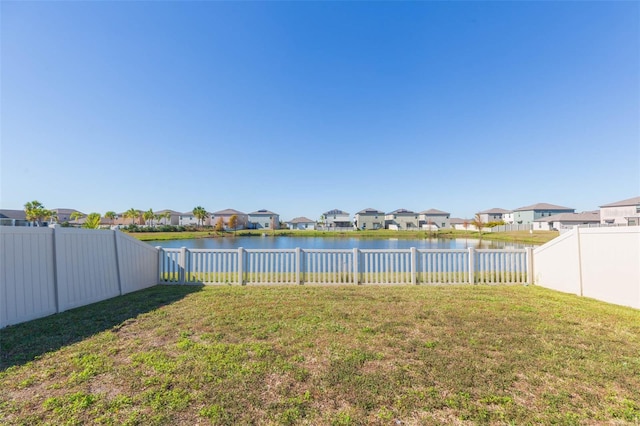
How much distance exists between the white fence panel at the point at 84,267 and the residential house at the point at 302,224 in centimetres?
5904

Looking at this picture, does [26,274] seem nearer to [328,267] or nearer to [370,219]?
[328,267]

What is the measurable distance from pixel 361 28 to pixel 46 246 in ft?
38.5

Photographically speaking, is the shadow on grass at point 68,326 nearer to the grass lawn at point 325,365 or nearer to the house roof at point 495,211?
the grass lawn at point 325,365

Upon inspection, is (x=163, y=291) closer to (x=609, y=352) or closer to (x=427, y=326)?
(x=427, y=326)

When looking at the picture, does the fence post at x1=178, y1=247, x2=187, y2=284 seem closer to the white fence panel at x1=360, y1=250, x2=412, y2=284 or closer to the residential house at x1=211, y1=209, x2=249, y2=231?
the white fence panel at x1=360, y1=250, x2=412, y2=284

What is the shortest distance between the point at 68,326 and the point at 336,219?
58.6 metres

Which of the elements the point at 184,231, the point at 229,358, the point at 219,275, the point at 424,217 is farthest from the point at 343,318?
the point at 424,217

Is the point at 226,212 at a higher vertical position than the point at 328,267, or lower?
higher

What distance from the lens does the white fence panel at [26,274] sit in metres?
3.65

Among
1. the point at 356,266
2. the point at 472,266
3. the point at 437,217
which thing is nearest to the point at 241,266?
the point at 356,266

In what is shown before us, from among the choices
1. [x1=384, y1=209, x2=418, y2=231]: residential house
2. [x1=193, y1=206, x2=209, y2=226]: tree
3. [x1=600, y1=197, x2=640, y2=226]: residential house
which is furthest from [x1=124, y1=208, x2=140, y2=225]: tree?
[x1=600, y1=197, x2=640, y2=226]: residential house

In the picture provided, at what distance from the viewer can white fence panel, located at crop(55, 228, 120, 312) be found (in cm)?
442

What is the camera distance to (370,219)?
5878 centimetres

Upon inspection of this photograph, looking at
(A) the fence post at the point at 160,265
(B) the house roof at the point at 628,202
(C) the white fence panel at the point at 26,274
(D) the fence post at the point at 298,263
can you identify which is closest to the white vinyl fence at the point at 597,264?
(D) the fence post at the point at 298,263
